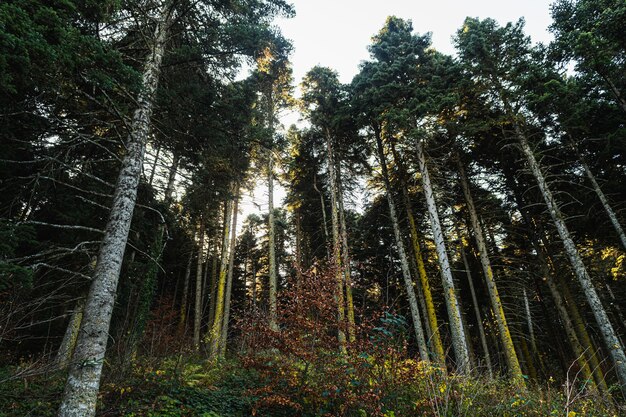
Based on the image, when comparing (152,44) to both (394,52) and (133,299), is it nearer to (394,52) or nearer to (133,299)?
(133,299)

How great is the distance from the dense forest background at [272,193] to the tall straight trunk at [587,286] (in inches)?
3.2

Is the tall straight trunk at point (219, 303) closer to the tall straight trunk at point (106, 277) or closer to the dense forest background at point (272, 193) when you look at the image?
the dense forest background at point (272, 193)

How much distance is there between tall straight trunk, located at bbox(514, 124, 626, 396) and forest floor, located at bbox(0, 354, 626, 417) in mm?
3390

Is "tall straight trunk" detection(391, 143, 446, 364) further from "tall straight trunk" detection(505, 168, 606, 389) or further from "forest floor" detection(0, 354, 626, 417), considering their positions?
"forest floor" detection(0, 354, 626, 417)

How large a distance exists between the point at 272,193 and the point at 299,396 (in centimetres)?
1036

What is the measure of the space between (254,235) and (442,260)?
1843 cm

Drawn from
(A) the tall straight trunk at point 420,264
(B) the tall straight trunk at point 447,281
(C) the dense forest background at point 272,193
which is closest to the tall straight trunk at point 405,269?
(C) the dense forest background at point 272,193

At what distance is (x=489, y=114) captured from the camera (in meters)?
12.6

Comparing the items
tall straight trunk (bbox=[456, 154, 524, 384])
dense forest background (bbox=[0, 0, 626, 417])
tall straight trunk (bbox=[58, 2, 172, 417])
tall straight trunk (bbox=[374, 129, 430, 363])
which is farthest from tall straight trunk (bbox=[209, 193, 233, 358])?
tall straight trunk (bbox=[456, 154, 524, 384])

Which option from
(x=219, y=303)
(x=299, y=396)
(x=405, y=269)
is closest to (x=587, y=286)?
(x=405, y=269)

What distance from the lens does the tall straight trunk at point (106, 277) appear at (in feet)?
12.8

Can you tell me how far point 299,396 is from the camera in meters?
5.31

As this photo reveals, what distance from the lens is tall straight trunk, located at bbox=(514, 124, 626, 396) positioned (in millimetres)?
7879

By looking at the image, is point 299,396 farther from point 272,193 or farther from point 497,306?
point 272,193
